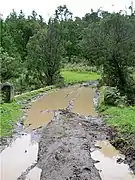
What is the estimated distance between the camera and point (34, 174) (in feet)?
33.7

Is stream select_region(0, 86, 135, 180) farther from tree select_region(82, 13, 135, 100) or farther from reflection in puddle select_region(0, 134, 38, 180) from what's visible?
tree select_region(82, 13, 135, 100)

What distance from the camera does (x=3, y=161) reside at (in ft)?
38.0

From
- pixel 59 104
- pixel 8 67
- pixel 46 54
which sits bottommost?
pixel 59 104

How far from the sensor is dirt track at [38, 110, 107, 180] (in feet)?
31.8

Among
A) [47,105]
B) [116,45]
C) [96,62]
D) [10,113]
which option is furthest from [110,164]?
[96,62]

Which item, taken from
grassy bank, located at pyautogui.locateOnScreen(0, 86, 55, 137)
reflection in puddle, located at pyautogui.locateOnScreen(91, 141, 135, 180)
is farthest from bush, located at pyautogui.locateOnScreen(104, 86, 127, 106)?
reflection in puddle, located at pyautogui.locateOnScreen(91, 141, 135, 180)

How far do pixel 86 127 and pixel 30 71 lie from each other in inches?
740

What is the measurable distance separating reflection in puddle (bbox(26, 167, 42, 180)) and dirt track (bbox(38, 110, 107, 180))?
153mm

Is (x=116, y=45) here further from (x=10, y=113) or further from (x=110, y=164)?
(x=110, y=164)

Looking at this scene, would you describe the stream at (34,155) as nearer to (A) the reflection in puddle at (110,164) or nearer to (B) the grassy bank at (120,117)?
(A) the reflection in puddle at (110,164)

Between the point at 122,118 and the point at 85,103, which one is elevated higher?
the point at 122,118

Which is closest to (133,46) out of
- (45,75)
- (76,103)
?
(76,103)

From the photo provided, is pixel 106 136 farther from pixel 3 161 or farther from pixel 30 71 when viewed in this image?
pixel 30 71

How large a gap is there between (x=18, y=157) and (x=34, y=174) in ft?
6.38
